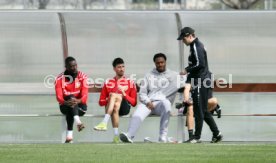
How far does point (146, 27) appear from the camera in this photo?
21.8 meters

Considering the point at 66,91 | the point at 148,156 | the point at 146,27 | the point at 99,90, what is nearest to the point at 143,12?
the point at 146,27

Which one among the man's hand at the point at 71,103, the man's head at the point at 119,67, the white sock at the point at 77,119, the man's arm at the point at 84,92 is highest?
the man's head at the point at 119,67

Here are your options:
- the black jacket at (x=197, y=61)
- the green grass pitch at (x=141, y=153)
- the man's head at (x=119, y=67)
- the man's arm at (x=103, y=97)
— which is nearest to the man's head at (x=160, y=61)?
the man's head at (x=119, y=67)

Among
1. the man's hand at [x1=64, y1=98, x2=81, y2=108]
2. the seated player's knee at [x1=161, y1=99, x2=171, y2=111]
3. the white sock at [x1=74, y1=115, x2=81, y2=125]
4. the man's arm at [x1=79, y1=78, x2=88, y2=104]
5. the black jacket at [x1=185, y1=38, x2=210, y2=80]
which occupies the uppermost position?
the black jacket at [x1=185, y1=38, x2=210, y2=80]

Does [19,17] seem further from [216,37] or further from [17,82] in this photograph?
[216,37]

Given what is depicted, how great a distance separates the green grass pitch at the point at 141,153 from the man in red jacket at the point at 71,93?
8.37ft

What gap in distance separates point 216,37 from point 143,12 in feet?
5.25

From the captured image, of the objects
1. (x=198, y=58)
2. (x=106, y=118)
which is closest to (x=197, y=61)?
(x=198, y=58)

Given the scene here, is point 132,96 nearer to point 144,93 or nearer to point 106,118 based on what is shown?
point 144,93

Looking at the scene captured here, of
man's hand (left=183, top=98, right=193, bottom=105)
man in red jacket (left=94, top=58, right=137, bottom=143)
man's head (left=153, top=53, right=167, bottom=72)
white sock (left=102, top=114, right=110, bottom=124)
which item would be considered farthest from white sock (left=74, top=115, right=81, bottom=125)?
man's hand (left=183, top=98, right=193, bottom=105)

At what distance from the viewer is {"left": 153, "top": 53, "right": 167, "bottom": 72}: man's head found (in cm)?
1895

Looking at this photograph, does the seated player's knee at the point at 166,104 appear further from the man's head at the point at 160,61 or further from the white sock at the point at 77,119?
the white sock at the point at 77,119

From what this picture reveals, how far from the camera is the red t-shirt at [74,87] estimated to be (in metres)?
19.1

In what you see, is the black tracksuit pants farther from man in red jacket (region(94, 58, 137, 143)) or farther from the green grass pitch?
man in red jacket (region(94, 58, 137, 143))
